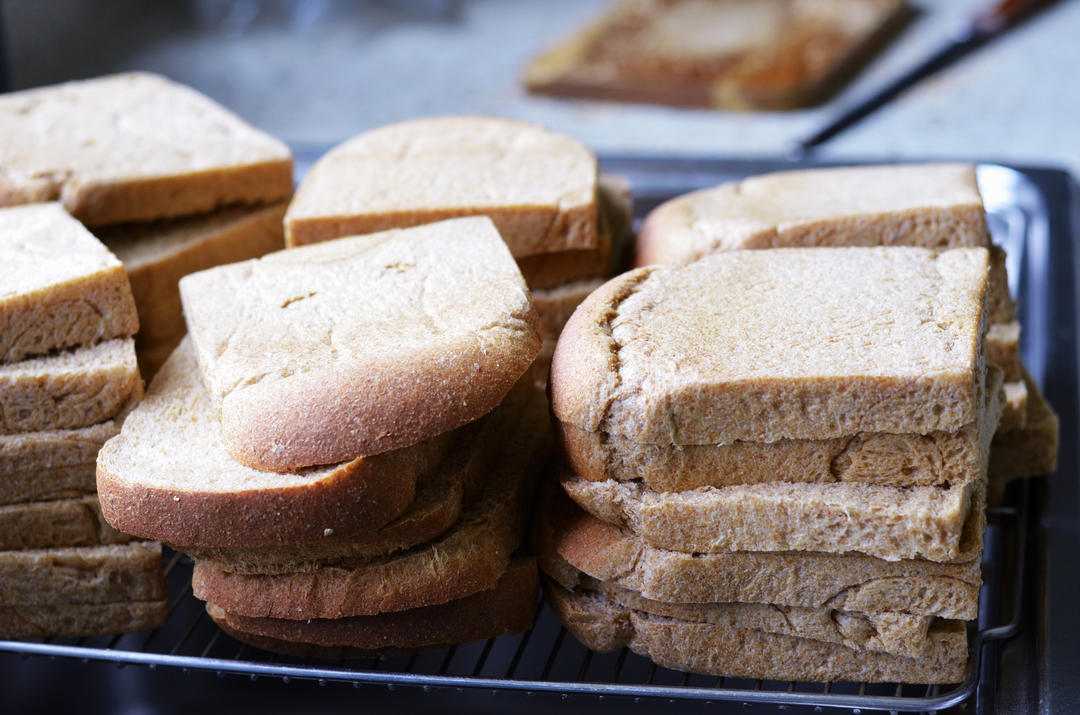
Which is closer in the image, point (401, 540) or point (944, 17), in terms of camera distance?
point (401, 540)

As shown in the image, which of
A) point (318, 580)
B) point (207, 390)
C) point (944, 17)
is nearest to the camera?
point (318, 580)

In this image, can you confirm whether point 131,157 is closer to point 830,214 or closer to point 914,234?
point 830,214

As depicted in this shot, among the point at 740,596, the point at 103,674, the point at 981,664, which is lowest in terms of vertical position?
the point at 103,674

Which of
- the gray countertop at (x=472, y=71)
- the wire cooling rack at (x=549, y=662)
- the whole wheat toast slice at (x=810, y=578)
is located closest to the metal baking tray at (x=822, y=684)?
the wire cooling rack at (x=549, y=662)

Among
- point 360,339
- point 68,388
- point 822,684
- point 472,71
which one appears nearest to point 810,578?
point 822,684

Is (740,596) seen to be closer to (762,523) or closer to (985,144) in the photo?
(762,523)

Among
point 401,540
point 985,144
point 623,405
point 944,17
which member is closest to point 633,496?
point 623,405

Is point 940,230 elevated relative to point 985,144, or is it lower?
elevated

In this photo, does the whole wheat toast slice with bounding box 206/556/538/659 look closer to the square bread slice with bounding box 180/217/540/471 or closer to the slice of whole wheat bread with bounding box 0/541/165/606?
the slice of whole wheat bread with bounding box 0/541/165/606

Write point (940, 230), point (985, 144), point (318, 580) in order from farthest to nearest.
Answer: point (985, 144) < point (940, 230) < point (318, 580)
